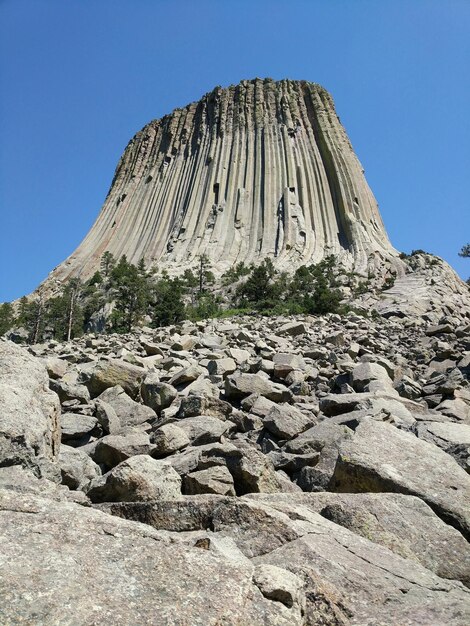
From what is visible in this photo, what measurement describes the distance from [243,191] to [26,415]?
4976cm

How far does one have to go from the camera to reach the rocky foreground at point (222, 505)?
1985 millimetres

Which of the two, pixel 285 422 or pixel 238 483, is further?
pixel 285 422

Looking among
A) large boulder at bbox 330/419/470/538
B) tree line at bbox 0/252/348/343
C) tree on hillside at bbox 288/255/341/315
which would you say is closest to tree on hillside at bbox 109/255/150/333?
tree line at bbox 0/252/348/343

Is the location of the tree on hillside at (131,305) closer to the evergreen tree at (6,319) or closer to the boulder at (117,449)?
the evergreen tree at (6,319)

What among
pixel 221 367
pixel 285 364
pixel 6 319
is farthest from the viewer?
pixel 6 319

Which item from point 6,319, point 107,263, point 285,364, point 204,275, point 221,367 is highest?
point 107,263

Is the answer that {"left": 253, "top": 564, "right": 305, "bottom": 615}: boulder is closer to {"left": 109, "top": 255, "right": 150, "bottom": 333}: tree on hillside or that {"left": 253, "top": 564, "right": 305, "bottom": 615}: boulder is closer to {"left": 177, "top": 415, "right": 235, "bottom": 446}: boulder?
{"left": 177, "top": 415, "right": 235, "bottom": 446}: boulder

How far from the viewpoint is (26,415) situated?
11.6 feet

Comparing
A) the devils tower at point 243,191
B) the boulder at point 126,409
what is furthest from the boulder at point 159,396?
the devils tower at point 243,191

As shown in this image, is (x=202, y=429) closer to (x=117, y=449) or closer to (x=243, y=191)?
(x=117, y=449)

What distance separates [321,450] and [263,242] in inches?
1693

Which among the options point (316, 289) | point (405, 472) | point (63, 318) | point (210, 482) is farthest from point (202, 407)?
point (63, 318)

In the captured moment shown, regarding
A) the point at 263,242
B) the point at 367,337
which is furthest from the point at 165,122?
the point at 367,337

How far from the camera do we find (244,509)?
2.94 metres
